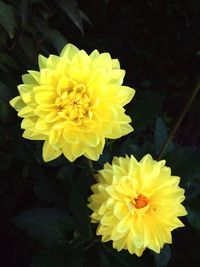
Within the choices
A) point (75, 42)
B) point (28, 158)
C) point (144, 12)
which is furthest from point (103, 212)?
point (144, 12)

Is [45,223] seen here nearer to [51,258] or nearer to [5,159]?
[51,258]

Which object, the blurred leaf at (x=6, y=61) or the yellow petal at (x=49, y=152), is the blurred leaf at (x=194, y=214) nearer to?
the yellow petal at (x=49, y=152)

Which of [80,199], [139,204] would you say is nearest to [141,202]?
[139,204]

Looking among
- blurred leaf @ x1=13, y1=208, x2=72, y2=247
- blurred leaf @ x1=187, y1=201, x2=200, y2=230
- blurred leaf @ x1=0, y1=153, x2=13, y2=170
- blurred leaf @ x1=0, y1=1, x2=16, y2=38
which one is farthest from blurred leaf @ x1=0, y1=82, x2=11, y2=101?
blurred leaf @ x1=187, y1=201, x2=200, y2=230

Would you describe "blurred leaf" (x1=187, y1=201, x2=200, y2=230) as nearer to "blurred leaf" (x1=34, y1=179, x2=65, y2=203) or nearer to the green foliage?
the green foliage

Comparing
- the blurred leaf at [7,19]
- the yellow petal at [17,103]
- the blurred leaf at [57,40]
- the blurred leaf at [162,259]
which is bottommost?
the blurred leaf at [162,259]

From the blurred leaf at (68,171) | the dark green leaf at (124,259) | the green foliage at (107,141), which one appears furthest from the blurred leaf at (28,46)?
the dark green leaf at (124,259)

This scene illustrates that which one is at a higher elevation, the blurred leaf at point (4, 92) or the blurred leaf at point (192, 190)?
the blurred leaf at point (4, 92)
